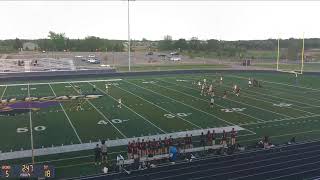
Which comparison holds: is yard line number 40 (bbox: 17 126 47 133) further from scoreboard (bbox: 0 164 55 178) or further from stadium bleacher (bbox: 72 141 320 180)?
scoreboard (bbox: 0 164 55 178)

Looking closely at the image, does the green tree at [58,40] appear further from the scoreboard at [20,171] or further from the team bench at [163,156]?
the scoreboard at [20,171]

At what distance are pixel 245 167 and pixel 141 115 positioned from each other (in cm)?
1024

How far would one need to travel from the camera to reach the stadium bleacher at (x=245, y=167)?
15.0 meters

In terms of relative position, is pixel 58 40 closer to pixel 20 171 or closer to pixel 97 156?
pixel 97 156

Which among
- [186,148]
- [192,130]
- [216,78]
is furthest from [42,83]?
[186,148]

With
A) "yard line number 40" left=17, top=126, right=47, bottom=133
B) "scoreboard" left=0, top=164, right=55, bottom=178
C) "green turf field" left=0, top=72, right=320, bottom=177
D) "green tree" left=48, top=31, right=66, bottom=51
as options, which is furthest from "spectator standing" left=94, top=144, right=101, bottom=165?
"green tree" left=48, top=31, right=66, bottom=51

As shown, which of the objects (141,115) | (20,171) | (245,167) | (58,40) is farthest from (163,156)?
(58,40)

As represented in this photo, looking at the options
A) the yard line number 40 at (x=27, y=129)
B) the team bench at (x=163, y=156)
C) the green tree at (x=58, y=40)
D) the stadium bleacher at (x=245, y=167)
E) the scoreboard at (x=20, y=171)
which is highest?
the green tree at (x=58, y=40)

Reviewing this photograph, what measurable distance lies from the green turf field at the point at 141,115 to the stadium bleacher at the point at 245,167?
1.97 metres

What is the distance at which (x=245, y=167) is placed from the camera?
52.2 feet

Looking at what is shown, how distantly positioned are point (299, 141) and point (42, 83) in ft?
92.7

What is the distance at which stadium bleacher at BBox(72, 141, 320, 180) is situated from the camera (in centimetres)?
1498

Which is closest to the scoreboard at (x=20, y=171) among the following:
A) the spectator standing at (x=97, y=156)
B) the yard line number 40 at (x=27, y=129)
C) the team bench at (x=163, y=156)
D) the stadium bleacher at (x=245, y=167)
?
the stadium bleacher at (x=245, y=167)

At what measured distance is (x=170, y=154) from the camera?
55.0ft
